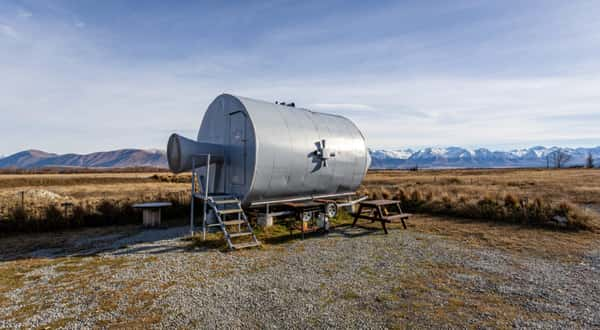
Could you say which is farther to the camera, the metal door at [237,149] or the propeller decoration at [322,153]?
the propeller decoration at [322,153]

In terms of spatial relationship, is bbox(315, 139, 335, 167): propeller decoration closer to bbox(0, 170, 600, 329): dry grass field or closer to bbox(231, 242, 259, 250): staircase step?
bbox(0, 170, 600, 329): dry grass field

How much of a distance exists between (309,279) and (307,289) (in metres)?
0.60

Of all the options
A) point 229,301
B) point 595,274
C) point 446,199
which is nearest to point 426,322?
point 229,301

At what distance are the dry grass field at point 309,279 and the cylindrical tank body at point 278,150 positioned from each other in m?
1.85

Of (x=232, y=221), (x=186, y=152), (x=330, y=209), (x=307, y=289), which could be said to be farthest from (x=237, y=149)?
(x=307, y=289)

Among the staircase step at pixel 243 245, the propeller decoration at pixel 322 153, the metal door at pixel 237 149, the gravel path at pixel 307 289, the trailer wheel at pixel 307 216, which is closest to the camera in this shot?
the gravel path at pixel 307 289

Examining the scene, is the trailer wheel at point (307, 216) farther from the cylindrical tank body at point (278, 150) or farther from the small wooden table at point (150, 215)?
the small wooden table at point (150, 215)

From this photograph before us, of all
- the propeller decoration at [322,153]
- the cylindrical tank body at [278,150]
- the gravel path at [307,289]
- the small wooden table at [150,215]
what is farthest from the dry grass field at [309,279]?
the propeller decoration at [322,153]

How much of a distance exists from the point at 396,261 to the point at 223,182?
270 inches

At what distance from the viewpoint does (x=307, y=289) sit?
6586mm

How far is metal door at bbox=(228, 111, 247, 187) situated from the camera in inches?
447

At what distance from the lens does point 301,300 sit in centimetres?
604

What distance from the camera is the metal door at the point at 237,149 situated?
11344 mm

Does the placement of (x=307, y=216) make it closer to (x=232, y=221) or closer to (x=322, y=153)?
(x=322, y=153)
